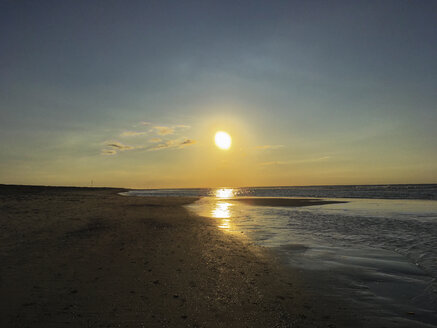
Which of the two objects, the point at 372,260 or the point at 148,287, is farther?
the point at 372,260

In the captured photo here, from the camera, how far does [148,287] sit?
686 cm

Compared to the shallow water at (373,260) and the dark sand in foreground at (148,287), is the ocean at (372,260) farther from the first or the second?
the dark sand in foreground at (148,287)

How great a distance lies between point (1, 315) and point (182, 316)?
3.68 m

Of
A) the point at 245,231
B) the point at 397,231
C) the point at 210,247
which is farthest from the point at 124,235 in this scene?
the point at 397,231

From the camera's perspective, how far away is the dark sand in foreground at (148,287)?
5.25 metres

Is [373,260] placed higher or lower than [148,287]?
lower

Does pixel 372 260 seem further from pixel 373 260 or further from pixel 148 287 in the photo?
pixel 148 287

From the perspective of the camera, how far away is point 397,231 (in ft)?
53.1

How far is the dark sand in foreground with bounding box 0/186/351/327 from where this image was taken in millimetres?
5246

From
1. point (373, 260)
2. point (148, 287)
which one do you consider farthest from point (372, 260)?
point (148, 287)

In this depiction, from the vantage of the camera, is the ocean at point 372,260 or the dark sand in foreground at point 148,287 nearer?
the dark sand in foreground at point 148,287

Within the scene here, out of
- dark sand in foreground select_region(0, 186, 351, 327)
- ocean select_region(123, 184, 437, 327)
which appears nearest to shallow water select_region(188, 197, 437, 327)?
ocean select_region(123, 184, 437, 327)

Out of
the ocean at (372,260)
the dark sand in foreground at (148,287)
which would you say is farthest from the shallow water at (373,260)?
the dark sand in foreground at (148,287)

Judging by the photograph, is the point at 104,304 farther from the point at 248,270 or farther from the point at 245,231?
the point at 245,231
